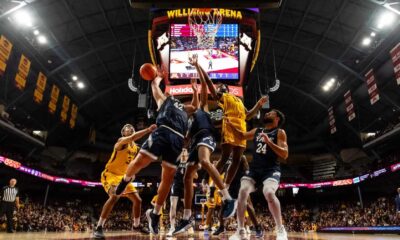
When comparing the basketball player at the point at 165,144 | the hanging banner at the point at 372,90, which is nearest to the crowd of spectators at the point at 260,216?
the hanging banner at the point at 372,90

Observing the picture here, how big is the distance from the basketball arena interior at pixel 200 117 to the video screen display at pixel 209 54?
0.22 feet

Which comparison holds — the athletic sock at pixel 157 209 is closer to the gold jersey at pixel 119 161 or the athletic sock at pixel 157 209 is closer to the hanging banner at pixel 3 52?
the gold jersey at pixel 119 161

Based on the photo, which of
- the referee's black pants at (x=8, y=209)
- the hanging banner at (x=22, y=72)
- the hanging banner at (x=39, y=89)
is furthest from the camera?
the hanging banner at (x=39, y=89)

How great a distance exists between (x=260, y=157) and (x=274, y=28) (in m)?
20.4

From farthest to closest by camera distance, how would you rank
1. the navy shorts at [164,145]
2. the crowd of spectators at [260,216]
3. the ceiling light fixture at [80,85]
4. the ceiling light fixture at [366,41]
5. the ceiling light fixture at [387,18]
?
the ceiling light fixture at [80,85] < the crowd of spectators at [260,216] < the ceiling light fixture at [366,41] < the ceiling light fixture at [387,18] < the navy shorts at [164,145]

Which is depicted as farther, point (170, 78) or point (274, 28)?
point (274, 28)

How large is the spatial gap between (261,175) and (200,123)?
1318 mm

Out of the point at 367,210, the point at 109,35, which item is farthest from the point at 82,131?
the point at 367,210

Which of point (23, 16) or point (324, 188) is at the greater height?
point (23, 16)

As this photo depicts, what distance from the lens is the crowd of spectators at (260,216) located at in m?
21.7

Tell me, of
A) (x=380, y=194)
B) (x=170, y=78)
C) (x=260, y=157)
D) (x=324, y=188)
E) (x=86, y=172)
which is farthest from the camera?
(x=86, y=172)

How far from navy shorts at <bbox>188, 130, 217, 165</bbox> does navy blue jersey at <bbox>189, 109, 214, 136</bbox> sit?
3.4 inches

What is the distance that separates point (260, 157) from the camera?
5.28m

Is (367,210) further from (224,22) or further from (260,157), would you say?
(260,157)
